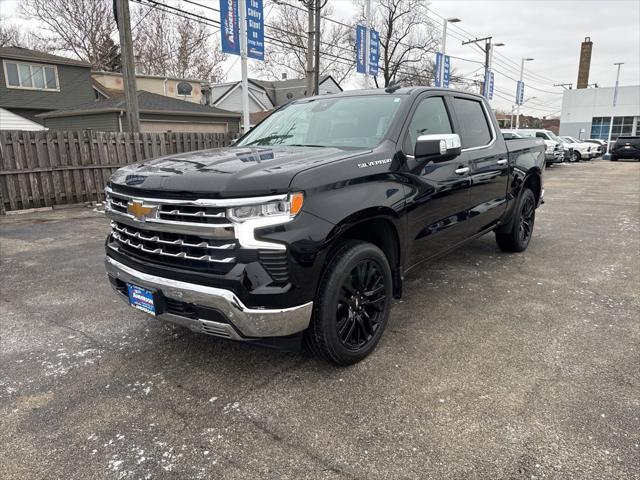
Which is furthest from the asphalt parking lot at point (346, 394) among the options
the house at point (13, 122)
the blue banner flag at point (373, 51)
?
the house at point (13, 122)

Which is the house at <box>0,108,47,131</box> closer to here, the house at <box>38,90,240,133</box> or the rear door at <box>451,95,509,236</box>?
the house at <box>38,90,240,133</box>

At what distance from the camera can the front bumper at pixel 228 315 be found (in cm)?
248

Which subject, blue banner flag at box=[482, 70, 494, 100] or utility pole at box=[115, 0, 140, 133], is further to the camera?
blue banner flag at box=[482, 70, 494, 100]

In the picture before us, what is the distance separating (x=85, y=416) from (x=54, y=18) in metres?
41.0

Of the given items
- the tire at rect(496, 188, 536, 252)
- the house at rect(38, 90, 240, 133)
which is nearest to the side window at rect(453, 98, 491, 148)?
the tire at rect(496, 188, 536, 252)

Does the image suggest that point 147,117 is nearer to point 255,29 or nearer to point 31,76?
point 31,76

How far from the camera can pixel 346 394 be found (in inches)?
111

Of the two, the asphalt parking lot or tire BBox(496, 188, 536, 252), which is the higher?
tire BBox(496, 188, 536, 252)

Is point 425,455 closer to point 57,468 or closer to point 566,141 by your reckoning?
point 57,468

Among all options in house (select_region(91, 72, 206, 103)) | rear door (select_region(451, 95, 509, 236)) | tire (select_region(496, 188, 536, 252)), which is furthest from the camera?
house (select_region(91, 72, 206, 103))

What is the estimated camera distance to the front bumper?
248 centimetres

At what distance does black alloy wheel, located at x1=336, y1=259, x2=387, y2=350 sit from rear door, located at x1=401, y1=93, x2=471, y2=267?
0.51 m

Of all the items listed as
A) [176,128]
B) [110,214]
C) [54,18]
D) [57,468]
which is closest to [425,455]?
[57,468]

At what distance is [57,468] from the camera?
222 centimetres
